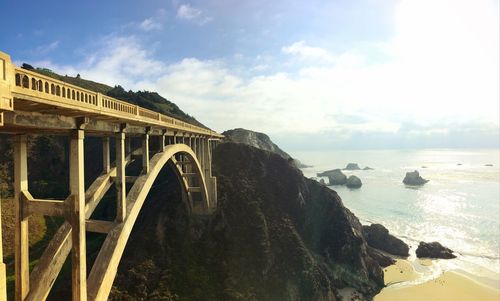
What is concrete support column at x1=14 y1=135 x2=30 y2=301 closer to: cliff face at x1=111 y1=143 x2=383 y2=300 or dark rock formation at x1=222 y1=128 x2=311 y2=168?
cliff face at x1=111 y1=143 x2=383 y2=300

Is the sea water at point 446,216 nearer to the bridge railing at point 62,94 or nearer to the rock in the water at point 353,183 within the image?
the rock in the water at point 353,183

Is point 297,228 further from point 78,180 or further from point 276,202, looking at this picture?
point 78,180

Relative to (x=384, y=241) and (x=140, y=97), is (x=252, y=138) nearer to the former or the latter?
(x=140, y=97)

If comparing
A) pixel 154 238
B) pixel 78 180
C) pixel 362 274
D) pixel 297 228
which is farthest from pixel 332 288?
→ pixel 78 180

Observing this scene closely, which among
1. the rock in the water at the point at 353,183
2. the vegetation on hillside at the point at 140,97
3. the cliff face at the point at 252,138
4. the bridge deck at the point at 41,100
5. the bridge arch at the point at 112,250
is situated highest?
the vegetation on hillside at the point at 140,97

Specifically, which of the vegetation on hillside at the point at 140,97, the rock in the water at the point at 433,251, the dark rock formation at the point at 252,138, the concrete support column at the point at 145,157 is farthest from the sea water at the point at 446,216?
the vegetation on hillside at the point at 140,97

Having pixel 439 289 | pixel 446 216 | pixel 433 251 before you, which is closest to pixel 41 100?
pixel 439 289

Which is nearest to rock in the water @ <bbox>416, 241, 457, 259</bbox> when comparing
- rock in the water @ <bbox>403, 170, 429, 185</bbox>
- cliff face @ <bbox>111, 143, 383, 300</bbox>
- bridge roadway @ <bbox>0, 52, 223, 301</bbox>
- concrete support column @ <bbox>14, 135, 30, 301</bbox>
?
cliff face @ <bbox>111, 143, 383, 300</bbox>
